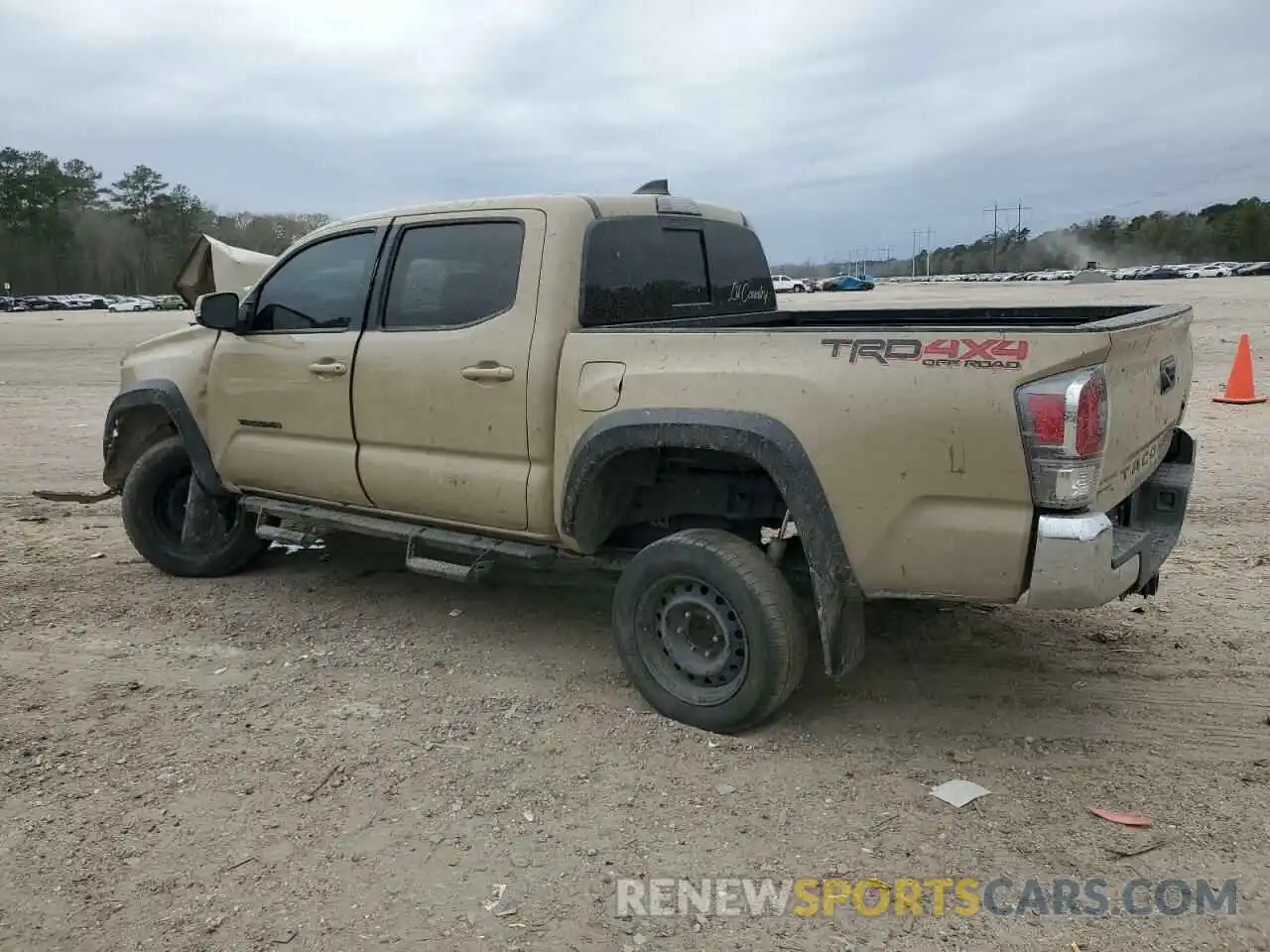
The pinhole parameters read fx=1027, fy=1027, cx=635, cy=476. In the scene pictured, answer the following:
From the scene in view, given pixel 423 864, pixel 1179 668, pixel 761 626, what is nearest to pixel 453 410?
pixel 761 626

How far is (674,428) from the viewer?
373cm

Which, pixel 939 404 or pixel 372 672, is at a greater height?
pixel 939 404

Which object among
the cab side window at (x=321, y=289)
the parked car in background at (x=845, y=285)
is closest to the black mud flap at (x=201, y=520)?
the cab side window at (x=321, y=289)

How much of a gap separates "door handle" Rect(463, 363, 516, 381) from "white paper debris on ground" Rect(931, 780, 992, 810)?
7.29ft

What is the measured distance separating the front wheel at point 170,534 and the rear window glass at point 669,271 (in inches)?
109

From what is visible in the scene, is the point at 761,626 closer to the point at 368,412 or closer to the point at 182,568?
the point at 368,412

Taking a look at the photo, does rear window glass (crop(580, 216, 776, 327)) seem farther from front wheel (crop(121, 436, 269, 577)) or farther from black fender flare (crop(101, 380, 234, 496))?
front wheel (crop(121, 436, 269, 577))

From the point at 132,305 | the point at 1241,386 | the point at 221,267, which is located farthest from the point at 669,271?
the point at 132,305

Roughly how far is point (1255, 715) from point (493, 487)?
306 cm

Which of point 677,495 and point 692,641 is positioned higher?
point 677,495

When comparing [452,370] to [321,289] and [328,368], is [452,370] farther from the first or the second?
[321,289]

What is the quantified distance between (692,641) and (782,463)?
892 millimetres

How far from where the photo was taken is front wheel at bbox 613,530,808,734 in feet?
12.0

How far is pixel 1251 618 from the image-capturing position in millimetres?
4754
